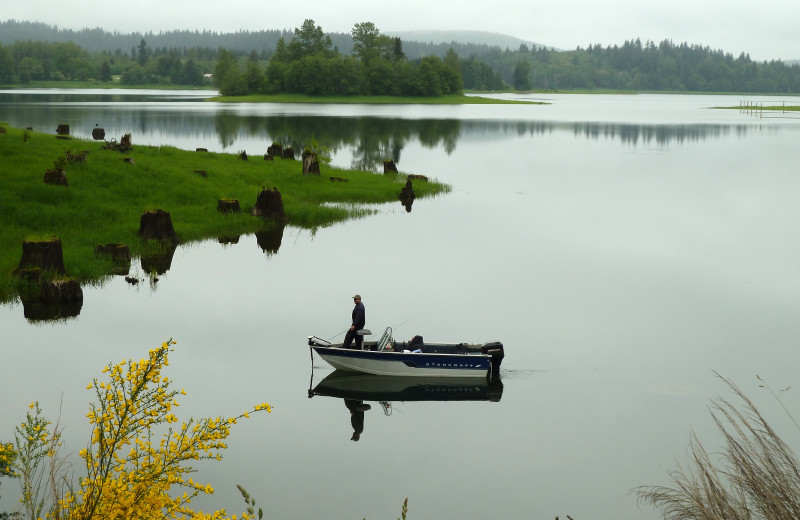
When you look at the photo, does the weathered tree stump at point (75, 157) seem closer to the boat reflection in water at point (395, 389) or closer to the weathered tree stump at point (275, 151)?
the weathered tree stump at point (275, 151)

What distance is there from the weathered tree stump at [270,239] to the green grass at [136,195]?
597 mm

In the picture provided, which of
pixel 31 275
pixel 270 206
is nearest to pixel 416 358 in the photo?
pixel 31 275

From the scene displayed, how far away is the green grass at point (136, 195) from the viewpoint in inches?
1427

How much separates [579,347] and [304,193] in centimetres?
2977

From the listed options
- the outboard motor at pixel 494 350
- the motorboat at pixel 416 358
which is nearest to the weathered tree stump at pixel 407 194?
the motorboat at pixel 416 358

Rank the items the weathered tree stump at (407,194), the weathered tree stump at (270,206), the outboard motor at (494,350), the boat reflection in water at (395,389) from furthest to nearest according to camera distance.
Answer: the weathered tree stump at (407,194)
the weathered tree stump at (270,206)
the outboard motor at (494,350)
the boat reflection in water at (395,389)

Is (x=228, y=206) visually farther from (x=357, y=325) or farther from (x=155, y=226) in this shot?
(x=357, y=325)

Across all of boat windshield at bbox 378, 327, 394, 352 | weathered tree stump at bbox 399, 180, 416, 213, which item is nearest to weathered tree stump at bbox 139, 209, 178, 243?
boat windshield at bbox 378, 327, 394, 352

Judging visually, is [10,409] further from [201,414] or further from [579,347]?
[579,347]

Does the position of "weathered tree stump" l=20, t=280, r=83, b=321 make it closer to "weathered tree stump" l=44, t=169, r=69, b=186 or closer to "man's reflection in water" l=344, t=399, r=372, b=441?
"man's reflection in water" l=344, t=399, r=372, b=441

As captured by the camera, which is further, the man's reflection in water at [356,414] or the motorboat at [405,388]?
the motorboat at [405,388]

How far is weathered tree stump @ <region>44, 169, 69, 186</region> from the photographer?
134ft

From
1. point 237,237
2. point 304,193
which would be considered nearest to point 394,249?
point 237,237

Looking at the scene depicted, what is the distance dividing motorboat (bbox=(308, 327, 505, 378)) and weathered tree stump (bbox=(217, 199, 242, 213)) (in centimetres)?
2209
